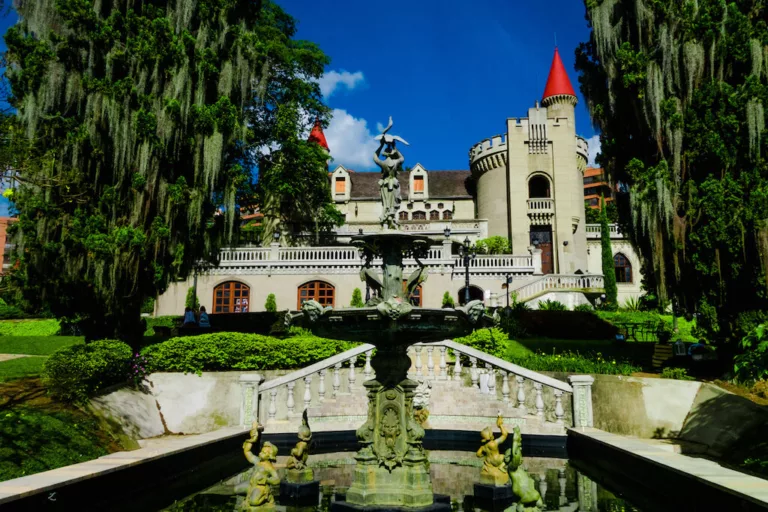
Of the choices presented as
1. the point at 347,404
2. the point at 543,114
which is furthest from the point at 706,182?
the point at 543,114

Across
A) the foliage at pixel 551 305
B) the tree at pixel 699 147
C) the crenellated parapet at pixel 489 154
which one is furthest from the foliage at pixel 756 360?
the crenellated parapet at pixel 489 154

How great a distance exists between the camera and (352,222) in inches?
1764

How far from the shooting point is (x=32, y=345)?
20938 millimetres

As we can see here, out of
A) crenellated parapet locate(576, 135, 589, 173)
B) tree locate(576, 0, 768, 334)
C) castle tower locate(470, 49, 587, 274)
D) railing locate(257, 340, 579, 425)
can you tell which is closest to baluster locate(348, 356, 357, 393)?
railing locate(257, 340, 579, 425)

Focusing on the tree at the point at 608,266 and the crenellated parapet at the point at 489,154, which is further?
the crenellated parapet at the point at 489,154

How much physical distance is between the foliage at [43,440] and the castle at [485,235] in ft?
54.6

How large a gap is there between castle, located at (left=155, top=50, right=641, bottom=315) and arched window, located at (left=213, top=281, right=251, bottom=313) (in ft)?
0.21

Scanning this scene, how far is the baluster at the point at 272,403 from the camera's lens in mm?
12578

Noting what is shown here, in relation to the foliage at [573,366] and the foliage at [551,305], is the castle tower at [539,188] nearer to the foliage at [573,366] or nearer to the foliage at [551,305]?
the foliage at [551,305]

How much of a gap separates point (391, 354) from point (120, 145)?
421 inches

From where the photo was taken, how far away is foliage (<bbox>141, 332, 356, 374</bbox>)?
1337 centimetres

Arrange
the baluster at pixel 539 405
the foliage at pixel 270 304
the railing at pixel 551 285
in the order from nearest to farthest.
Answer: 1. the baluster at pixel 539 405
2. the railing at pixel 551 285
3. the foliage at pixel 270 304

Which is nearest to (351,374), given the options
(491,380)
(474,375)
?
(474,375)

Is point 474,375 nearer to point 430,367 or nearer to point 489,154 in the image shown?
point 430,367
